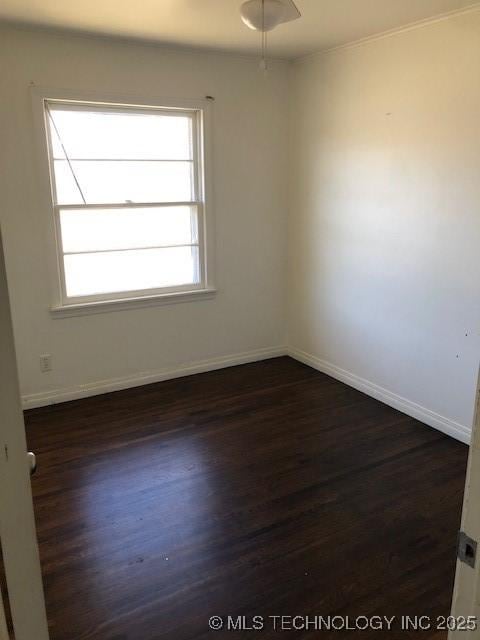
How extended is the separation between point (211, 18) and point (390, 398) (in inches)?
108

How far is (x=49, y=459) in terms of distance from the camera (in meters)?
3.00

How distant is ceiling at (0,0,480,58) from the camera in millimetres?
2750

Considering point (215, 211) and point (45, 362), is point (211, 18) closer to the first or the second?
point (215, 211)

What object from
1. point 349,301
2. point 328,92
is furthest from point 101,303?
point 328,92

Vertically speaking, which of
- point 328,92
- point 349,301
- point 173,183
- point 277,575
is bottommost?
point 277,575

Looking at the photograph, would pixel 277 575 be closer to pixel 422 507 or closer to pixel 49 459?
pixel 422 507

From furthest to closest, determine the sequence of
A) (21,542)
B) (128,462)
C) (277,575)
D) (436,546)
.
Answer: (128,462) < (436,546) < (277,575) < (21,542)

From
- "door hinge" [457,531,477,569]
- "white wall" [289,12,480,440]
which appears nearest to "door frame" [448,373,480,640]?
"door hinge" [457,531,477,569]

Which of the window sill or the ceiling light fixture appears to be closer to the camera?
the ceiling light fixture

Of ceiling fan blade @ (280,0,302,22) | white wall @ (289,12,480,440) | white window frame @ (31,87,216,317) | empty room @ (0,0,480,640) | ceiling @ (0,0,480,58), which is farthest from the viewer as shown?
white window frame @ (31,87,216,317)

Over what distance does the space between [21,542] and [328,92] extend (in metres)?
3.74

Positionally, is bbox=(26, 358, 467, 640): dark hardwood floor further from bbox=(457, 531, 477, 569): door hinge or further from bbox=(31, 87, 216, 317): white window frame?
bbox=(457, 531, 477, 569): door hinge

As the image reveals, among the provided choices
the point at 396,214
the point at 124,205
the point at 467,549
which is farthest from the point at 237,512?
the point at 124,205

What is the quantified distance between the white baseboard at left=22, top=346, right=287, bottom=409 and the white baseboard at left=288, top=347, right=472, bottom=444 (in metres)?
0.40
